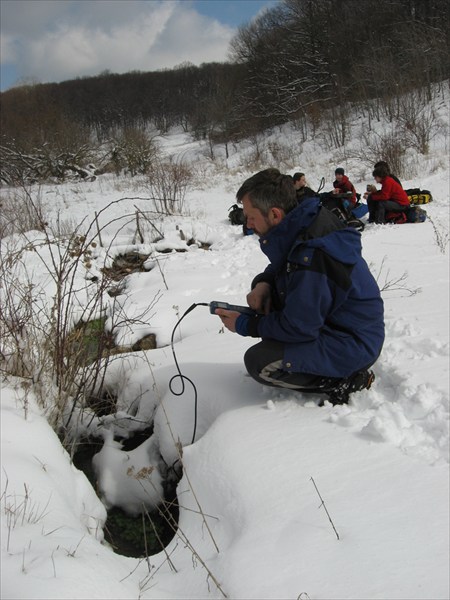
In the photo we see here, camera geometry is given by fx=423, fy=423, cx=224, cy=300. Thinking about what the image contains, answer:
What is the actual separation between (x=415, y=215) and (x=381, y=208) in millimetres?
527

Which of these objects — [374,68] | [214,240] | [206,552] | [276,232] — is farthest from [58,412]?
[374,68]

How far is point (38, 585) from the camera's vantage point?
1150mm

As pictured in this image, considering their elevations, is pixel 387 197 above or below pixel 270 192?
below

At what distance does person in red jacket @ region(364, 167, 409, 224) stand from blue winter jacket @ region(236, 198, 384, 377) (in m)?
5.37

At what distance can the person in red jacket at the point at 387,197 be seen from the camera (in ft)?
22.2

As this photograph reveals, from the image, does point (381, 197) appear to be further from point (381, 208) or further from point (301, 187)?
point (301, 187)

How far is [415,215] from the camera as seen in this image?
6.66 meters

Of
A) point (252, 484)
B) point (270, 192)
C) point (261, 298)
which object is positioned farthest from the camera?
point (261, 298)

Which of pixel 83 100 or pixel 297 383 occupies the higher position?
pixel 83 100

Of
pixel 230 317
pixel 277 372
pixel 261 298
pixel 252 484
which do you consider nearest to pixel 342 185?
pixel 261 298

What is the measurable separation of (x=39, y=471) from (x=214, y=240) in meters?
6.29

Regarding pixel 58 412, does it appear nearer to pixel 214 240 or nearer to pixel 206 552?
pixel 206 552

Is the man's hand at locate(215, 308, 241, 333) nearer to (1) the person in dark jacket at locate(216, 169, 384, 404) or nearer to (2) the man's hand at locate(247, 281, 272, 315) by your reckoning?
A: (1) the person in dark jacket at locate(216, 169, 384, 404)

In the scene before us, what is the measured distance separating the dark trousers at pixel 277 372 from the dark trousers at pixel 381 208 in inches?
217
